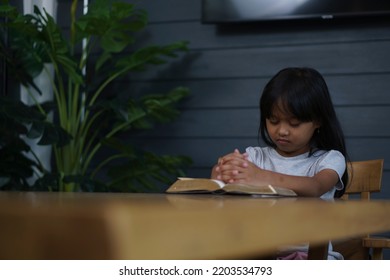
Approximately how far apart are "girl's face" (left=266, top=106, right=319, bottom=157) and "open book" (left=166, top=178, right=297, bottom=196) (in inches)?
16.8

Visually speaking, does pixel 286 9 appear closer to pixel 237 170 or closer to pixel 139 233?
pixel 237 170

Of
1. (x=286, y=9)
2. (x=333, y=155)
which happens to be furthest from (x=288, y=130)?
(x=286, y=9)

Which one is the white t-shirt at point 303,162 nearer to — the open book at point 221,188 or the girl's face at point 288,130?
the girl's face at point 288,130

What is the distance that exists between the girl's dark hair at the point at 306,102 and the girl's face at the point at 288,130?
12 mm

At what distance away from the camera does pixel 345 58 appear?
2686 millimetres

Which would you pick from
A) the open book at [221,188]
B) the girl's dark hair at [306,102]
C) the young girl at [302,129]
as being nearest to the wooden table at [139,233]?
the open book at [221,188]

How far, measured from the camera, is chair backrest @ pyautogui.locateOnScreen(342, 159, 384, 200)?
1605mm

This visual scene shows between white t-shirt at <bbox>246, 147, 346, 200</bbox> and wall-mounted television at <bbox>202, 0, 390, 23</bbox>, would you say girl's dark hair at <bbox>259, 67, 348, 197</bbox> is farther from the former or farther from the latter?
wall-mounted television at <bbox>202, 0, 390, 23</bbox>

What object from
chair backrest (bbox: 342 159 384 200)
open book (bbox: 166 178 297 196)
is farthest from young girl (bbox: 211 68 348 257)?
open book (bbox: 166 178 297 196)
